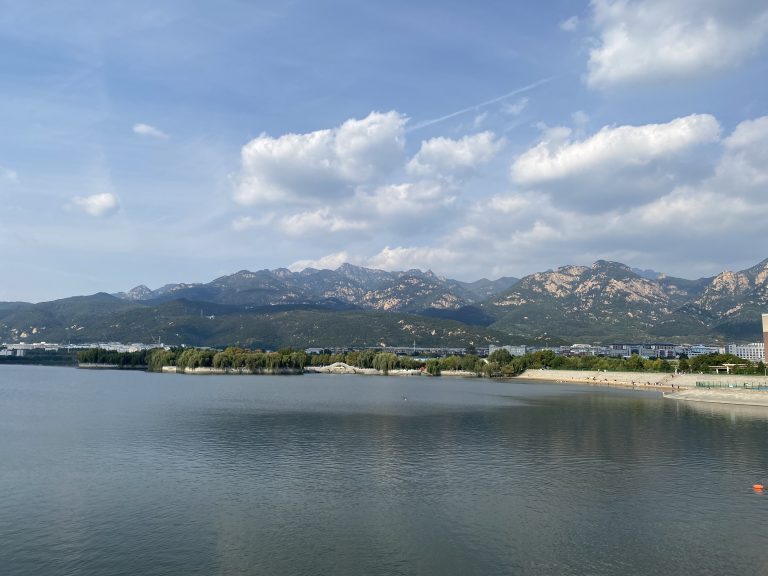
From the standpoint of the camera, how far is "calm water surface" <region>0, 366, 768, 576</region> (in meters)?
30.0

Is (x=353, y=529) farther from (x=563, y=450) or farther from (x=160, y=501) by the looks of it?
(x=563, y=450)

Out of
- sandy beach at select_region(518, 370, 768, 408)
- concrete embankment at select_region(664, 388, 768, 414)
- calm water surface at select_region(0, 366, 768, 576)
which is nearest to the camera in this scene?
calm water surface at select_region(0, 366, 768, 576)

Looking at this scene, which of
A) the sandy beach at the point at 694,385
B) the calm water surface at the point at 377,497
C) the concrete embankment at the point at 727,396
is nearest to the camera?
the calm water surface at the point at 377,497

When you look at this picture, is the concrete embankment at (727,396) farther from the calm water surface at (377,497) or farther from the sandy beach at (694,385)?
the calm water surface at (377,497)

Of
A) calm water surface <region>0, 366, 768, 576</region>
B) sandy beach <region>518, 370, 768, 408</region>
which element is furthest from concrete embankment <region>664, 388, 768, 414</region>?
calm water surface <region>0, 366, 768, 576</region>

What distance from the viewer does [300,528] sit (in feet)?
113

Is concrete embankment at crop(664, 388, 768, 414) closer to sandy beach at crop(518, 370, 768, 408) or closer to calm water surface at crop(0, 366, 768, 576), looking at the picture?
sandy beach at crop(518, 370, 768, 408)

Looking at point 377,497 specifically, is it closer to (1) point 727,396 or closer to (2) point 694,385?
(1) point 727,396

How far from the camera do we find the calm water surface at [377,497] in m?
30.0

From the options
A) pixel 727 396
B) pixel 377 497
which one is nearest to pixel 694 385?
pixel 727 396

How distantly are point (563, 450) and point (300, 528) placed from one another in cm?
3696

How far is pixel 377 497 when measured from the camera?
41.5m

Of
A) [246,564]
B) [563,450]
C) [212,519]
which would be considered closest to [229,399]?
[563,450]

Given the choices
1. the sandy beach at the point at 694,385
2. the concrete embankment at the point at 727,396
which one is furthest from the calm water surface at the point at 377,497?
the sandy beach at the point at 694,385
